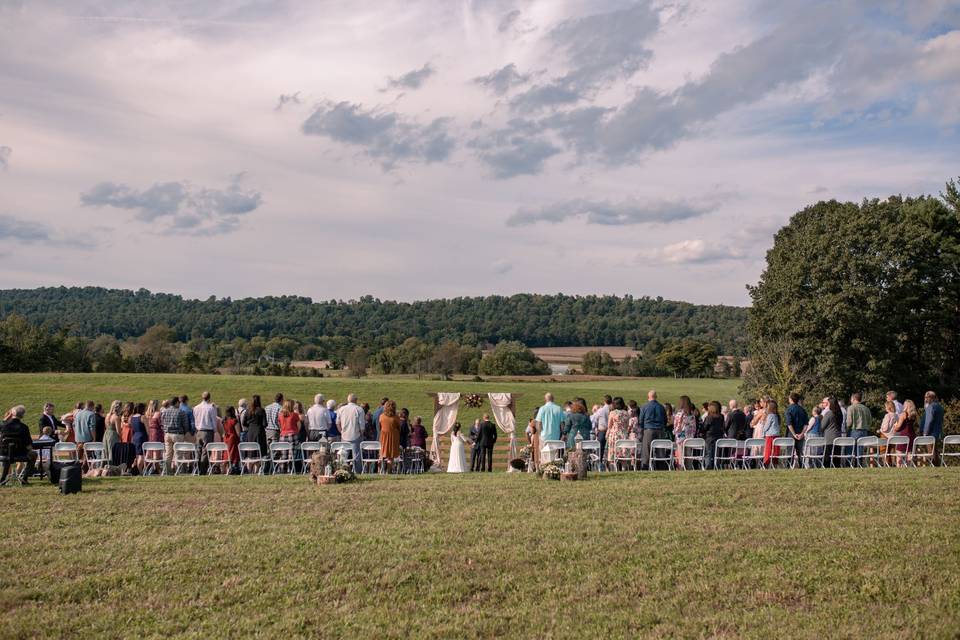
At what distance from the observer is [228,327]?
10181 cm

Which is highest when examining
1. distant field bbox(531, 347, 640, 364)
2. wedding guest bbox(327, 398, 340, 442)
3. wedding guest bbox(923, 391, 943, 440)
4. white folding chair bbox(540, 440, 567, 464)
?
distant field bbox(531, 347, 640, 364)

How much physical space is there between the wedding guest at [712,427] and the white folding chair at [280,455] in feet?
29.3

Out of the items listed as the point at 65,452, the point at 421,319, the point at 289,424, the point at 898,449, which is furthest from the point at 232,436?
the point at 421,319

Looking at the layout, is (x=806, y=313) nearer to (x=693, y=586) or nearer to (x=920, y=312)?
(x=920, y=312)

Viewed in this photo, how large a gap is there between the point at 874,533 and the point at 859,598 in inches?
97.8

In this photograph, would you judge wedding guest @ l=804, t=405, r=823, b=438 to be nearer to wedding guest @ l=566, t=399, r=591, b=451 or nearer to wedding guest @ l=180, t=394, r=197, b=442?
wedding guest @ l=566, t=399, r=591, b=451

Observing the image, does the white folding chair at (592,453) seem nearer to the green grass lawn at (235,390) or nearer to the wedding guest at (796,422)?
the wedding guest at (796,422)

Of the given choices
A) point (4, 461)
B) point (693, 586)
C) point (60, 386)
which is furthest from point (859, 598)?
point (60, 386)

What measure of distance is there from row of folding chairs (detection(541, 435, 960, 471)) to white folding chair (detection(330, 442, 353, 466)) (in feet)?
13.2

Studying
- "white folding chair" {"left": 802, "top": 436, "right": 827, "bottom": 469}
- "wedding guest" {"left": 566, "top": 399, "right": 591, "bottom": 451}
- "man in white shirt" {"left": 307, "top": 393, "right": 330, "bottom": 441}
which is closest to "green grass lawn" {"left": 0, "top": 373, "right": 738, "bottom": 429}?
"man in white shirt" {"left": 307, "top": 393, "right": 330, "bottom": 441}

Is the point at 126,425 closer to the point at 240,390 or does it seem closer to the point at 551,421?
the point at 551,421

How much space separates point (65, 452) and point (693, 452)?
13.4 m

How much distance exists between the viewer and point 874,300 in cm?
3638

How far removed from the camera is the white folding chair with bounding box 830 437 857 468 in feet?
56.6
